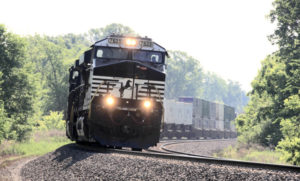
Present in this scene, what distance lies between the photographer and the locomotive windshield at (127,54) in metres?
14.8

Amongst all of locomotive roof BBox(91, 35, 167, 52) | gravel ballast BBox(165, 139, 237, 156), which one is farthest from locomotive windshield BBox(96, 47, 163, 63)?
gravel ballast BBox(165, 139, 237, 156)

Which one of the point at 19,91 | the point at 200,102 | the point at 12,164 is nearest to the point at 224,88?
the point at 200,102

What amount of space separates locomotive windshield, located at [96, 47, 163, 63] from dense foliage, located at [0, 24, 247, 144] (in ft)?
12.7

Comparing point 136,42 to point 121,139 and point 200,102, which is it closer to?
point 121,139

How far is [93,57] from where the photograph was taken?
1475cm

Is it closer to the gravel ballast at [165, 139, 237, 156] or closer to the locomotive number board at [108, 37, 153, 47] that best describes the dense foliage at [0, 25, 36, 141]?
the gravel ballast at [165, 139, 237, 156]

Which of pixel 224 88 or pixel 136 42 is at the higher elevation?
pixel 224 88

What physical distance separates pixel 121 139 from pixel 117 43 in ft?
10.9

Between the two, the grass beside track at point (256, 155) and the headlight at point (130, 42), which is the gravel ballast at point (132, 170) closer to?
the headlight at point (130, 42)

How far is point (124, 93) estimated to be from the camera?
14352 millimetres

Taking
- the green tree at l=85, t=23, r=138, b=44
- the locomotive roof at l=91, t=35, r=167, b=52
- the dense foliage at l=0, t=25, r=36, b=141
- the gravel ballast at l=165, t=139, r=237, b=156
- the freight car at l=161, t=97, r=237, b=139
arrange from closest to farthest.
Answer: the locomotive roof at l=91, t=35, r=167, b=52 < the gravel ballast at l=165, t=139, r=237, b=156 < the dense foliage at l=0, t=25, r=36, b=141 < the freight car at l=161, t=97, r=237, b=139 < the green tree at l=85, t=23, r=138, b=44

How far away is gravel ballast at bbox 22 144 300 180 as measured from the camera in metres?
7.56

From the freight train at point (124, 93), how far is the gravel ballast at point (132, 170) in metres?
1.34

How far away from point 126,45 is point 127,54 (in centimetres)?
32
